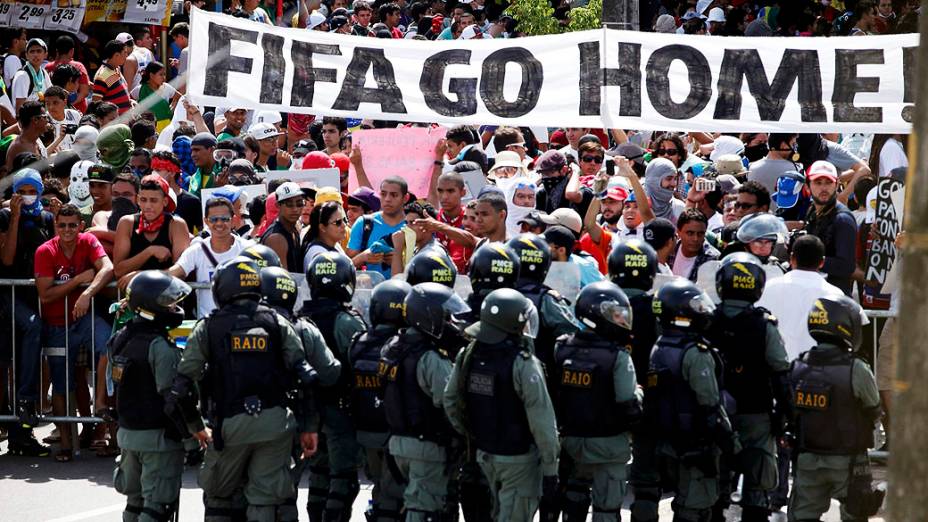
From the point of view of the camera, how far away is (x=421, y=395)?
785 cm

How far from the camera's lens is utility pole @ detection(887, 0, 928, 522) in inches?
118

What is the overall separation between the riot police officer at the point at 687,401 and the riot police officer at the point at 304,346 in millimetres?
1843

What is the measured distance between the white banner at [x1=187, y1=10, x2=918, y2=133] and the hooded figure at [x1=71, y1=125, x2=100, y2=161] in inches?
130

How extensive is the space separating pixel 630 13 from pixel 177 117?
21.1 ft

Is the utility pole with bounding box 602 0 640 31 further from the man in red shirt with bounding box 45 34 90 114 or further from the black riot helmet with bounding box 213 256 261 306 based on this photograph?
the man in red shirt with bounding box 45 34 90 114

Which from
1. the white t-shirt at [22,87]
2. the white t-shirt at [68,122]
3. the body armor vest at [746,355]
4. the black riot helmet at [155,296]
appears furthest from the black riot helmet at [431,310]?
the white t-shirt at [22,87]

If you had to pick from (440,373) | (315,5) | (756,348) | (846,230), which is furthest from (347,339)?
(315,5)

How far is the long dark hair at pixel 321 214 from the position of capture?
953cm

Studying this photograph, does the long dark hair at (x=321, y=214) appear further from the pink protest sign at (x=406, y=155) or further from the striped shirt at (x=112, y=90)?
the striped shirt at (x=112, y=90)

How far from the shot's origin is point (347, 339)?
337 inches

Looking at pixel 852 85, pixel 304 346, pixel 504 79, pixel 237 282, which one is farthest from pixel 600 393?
pixel 852 85

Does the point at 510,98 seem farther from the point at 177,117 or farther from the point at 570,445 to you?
the point at 177,117

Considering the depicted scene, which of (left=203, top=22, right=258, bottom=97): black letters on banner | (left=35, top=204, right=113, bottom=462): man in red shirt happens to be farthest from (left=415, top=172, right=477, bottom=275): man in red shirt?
(left=35, top=204, right=113, bottom=462): man in red shirt

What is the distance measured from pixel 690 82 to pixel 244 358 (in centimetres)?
398
